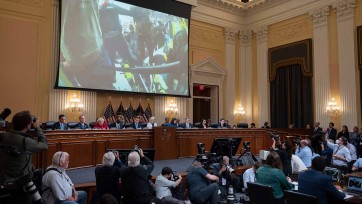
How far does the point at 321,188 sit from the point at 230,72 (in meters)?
12.1

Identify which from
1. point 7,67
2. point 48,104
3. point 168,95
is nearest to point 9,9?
point 7,67

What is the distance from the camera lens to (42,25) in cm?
1072

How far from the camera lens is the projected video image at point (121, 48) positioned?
35.3 ft

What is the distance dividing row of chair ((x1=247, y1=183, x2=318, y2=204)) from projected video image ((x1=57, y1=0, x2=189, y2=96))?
322 inches

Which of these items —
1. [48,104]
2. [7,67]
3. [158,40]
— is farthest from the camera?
[158,40]

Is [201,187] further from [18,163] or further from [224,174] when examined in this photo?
[18,163]

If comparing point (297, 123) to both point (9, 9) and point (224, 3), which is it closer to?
point (224, 3)

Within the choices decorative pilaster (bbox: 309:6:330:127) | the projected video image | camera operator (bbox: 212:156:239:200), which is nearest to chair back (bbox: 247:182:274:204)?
camera operator (bbox: 212:156:239:200)

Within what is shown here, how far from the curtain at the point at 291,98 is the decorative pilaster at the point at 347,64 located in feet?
4.57

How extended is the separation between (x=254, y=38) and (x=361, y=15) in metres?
5.03

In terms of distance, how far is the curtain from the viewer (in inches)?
528

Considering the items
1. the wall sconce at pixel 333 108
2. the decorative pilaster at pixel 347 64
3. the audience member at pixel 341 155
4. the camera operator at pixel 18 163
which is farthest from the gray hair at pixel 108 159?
the wall sconce at pixel 333 108

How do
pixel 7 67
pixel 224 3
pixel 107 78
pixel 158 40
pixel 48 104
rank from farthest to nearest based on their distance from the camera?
pixel 224 3 → pixel 158 40 → pixel 107 78 → pixel 48 104 → pixel 7 67

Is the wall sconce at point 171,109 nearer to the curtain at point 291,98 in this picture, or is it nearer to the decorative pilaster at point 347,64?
the curtain at point 291,98
